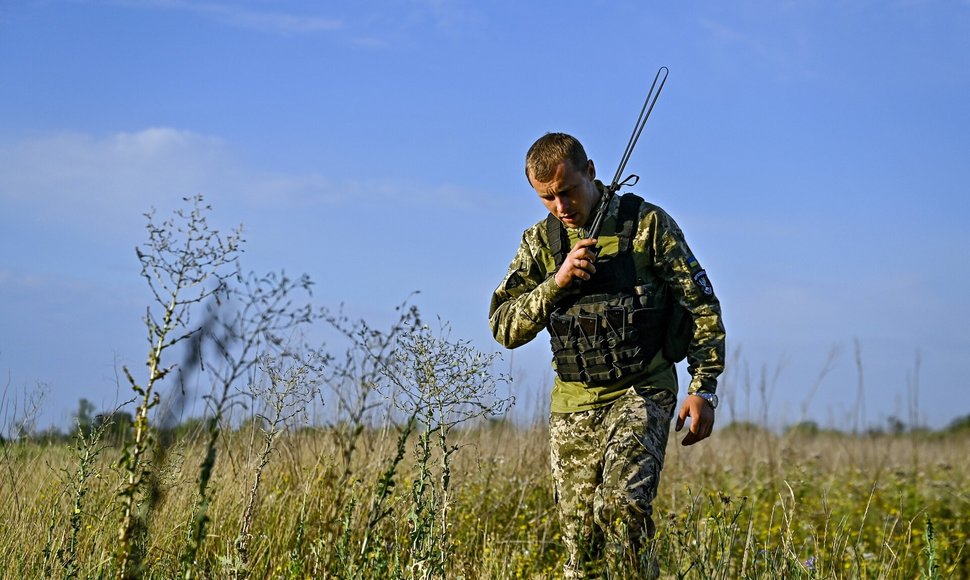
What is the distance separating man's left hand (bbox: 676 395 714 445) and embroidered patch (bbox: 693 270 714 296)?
473mm

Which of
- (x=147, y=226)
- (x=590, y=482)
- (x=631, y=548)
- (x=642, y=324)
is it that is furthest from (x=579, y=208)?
(x=147, y=226)

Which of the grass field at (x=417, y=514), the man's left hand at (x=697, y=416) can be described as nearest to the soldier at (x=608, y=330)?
the man's left hand at (x=697, y=416)

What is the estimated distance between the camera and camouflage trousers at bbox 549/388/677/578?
395cm

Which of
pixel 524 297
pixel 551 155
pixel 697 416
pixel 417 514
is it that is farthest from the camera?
pixel 524 297

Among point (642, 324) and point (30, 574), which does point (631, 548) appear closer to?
point (642, 324)

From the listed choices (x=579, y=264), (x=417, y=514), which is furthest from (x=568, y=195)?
(x=417, y=514)

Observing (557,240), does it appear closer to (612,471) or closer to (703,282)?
(703,282)

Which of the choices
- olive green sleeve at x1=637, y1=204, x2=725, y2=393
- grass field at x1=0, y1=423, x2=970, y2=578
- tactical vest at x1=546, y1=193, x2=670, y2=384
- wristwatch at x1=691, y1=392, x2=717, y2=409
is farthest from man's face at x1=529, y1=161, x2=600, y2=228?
grass field at x1=0, y1=423, x2=970, y2=578

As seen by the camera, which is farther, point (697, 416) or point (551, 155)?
point (551, 155)

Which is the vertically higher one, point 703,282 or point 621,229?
point 621,229

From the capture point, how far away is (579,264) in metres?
4.09

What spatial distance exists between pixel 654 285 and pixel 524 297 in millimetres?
585

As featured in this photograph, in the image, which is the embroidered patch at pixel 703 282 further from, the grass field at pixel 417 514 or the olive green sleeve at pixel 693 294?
the grass field at pixel 417 514

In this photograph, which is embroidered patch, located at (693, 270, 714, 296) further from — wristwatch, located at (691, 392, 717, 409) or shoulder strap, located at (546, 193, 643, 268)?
wristwatch, located at (691, 392, 717, 409)
